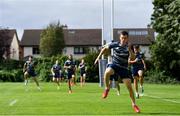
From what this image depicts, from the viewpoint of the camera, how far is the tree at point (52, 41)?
108062mm

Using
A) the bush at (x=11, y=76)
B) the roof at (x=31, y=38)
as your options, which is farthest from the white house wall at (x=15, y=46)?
the bush at (x=11, y=76)

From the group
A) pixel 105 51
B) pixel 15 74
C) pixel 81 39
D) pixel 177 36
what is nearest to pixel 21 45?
pixel 81 39

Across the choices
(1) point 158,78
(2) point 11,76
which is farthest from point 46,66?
(1) point 158,78

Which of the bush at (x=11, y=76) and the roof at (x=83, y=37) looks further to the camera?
the roof at (x=83, y=37)

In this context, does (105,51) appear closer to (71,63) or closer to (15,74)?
(71,63)

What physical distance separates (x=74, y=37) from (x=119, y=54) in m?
111

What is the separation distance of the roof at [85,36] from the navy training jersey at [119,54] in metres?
105

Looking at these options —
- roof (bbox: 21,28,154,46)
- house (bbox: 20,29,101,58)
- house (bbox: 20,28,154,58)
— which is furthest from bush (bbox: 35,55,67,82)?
roof (bbox: 21,28,154,46)

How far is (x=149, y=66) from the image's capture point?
234 feet

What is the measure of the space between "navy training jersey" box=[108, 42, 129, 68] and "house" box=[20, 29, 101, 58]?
105m

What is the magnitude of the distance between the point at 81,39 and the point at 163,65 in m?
60.6

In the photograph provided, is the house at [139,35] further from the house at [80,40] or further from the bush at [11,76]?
the bush at [11,76]

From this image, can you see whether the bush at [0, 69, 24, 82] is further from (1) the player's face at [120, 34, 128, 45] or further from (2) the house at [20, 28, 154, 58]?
(2) the house at [20, 28, 154, 58]

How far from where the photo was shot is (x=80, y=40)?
126m
